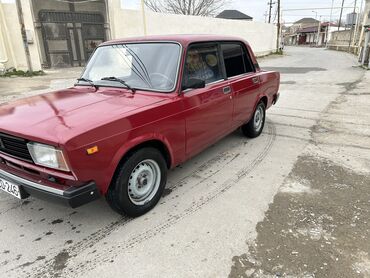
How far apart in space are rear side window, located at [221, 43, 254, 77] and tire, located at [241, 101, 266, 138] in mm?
784

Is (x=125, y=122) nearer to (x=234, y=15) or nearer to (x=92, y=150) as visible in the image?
(x=92, y=150)

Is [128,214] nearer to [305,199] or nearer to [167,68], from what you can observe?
[167,68]

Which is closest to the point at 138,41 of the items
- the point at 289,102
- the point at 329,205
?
the point at 329,205

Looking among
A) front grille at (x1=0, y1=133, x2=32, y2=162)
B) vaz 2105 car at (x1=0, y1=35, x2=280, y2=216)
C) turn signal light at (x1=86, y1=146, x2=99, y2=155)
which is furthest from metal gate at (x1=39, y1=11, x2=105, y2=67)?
turn signal light at (x1=86, y1=146, x2=99, y2=155)

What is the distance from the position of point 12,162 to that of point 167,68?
185cm

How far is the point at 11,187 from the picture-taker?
9.03ft

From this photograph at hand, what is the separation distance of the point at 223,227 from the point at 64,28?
1669 cm

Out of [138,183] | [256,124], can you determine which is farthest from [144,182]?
[256,124]

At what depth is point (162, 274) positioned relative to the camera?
2416 mm

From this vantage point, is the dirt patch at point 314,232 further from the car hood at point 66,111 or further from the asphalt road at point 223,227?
the car hood at point 66,111

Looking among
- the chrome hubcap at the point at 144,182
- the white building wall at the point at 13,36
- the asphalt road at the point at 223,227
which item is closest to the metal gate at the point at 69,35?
the white building wall at the point at 13,36

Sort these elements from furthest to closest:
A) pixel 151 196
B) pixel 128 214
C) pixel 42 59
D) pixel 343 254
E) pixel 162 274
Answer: pixel 42 59 → pixel 151 196 → pixel 128 214 → pixel 343 254 → pixel 162 274

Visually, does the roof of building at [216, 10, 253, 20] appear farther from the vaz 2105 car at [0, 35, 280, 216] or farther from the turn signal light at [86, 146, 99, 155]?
the turn signal light at [86, 146, 99, 155]

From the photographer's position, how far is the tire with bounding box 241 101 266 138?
17.4ft
